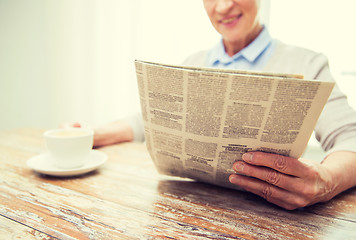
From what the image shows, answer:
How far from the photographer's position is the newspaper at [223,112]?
0.41 metres

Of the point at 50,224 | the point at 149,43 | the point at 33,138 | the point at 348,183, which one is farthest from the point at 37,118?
the point at 348,183

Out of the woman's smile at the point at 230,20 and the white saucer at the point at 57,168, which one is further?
the woman's smile at the point at 230,20

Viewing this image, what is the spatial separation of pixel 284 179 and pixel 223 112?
17 centimetres

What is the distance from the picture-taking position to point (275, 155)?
48 cm

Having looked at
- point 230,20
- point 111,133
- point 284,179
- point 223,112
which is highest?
point 230,20

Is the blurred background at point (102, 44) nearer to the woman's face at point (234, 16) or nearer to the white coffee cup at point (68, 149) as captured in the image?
the woman's face at point (234, 16)

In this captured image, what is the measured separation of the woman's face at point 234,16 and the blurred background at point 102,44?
0.87 m

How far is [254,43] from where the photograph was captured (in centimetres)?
106

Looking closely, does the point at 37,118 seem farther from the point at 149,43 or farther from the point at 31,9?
the point at 149,43

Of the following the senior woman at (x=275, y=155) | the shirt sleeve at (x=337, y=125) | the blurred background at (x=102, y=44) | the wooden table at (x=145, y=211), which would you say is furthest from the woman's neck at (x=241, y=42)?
the blurred background at (x=102, y=44)

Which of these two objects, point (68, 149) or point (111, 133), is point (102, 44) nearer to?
point (111, 133)

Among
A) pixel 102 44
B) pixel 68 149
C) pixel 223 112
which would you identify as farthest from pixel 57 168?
pixel 102 44

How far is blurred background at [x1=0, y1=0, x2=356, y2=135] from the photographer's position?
5.84 feet

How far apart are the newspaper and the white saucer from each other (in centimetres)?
21
